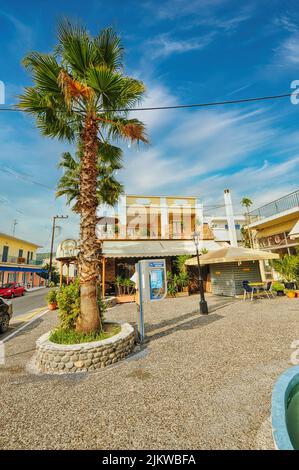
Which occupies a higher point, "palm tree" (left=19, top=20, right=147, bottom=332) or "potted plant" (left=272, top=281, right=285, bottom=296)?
"palm tree" (left=19, top=20, right=147, bottom=332)

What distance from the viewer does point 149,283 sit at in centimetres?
665

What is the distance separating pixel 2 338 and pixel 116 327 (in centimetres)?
539

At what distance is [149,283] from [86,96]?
19.2 ft

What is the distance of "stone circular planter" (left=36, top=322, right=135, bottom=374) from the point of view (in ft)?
16.2

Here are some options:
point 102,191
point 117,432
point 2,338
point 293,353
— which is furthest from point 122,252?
point 117,432

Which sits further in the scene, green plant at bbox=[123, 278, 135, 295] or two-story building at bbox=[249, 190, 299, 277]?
green plant at bbox=[123, 278, 135, 295]

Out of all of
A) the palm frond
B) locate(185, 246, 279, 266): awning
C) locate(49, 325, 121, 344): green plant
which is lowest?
locate(49, 325, 121, 344): green plant

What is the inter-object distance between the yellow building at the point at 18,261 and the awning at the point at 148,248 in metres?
24.1

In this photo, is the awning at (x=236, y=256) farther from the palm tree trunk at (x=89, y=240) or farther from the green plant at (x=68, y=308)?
the green plant at (x=68, y=308)

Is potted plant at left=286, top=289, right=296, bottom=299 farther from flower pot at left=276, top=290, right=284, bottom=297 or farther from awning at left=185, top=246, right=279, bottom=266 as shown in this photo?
awning at left=185, top=246, right=279, bottom=266

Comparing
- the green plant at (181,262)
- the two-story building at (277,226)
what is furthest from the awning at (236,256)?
the green plant at (181,262)

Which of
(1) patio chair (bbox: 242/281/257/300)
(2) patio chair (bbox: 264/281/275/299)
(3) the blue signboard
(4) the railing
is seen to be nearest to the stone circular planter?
(3) the blue signboard

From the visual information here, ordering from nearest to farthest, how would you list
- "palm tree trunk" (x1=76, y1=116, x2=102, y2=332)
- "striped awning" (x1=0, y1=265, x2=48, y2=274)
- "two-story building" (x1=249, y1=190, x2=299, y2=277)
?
"palm tree trunk" (x1=76, y1=116, x2=102, y2=332)
"two-story building" (x1=249, y1=190, x2=299, y2=277)
"striped awning" (x1=0, y1=265, x2=48, y2=274)
